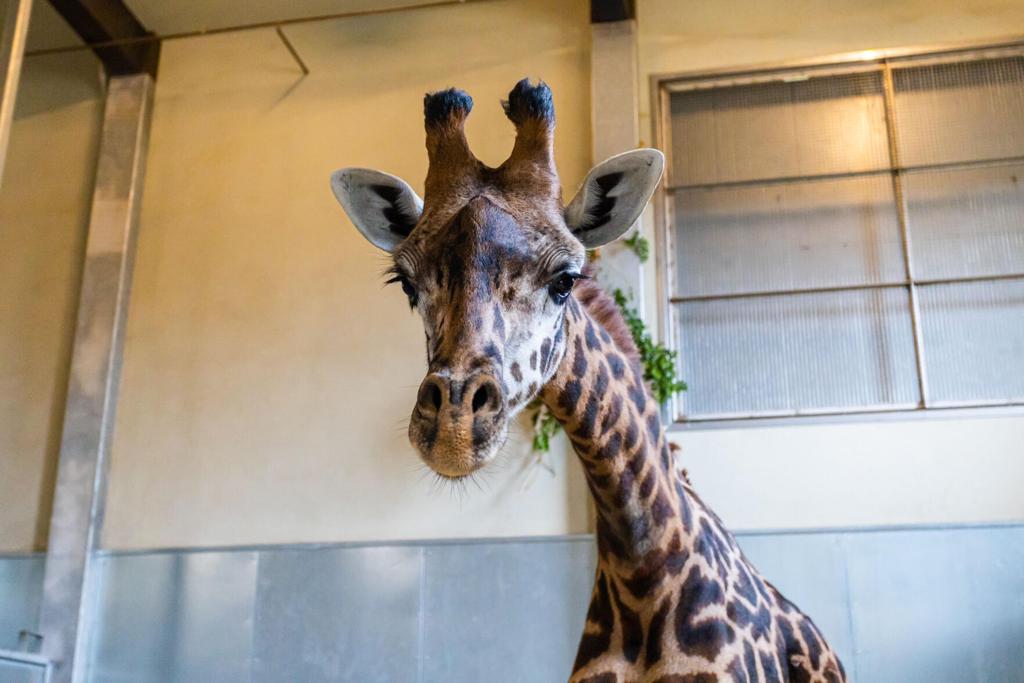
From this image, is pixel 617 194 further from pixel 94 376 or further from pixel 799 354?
pixel 94 376

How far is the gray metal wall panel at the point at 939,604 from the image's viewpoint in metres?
5.93

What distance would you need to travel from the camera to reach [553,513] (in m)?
6.74

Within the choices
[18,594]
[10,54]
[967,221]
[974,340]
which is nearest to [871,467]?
[974,340]

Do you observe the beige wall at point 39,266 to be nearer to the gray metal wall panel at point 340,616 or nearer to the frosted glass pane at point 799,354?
the gray metal wall panel at point 340,616

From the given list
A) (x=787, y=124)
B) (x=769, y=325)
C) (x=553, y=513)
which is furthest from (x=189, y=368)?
(x=787, y=124)

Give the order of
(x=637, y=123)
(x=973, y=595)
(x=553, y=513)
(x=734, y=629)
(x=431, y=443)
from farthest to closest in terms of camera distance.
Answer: (x=637, y=123)
(x=553, y=513)
(x=973, y=595)
(x=734, y=629)
(x=431, y=443)

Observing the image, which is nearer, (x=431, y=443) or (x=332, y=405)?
(x=431, y=443)

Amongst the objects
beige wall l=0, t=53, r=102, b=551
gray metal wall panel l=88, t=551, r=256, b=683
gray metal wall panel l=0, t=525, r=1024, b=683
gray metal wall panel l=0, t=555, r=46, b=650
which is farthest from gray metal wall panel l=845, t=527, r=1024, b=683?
beige wall l=0, t=53, r=102, b=551

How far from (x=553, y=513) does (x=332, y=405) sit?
187 centimetres

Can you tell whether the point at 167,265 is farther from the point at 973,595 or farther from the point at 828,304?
the point at 973,595

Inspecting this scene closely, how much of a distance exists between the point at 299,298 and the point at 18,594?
3.09m

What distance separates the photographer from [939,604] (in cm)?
606

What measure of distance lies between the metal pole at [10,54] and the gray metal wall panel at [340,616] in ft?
10.9

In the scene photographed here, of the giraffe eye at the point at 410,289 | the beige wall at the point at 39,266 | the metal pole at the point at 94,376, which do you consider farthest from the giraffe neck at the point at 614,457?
the beige wall at the point at 39,266
